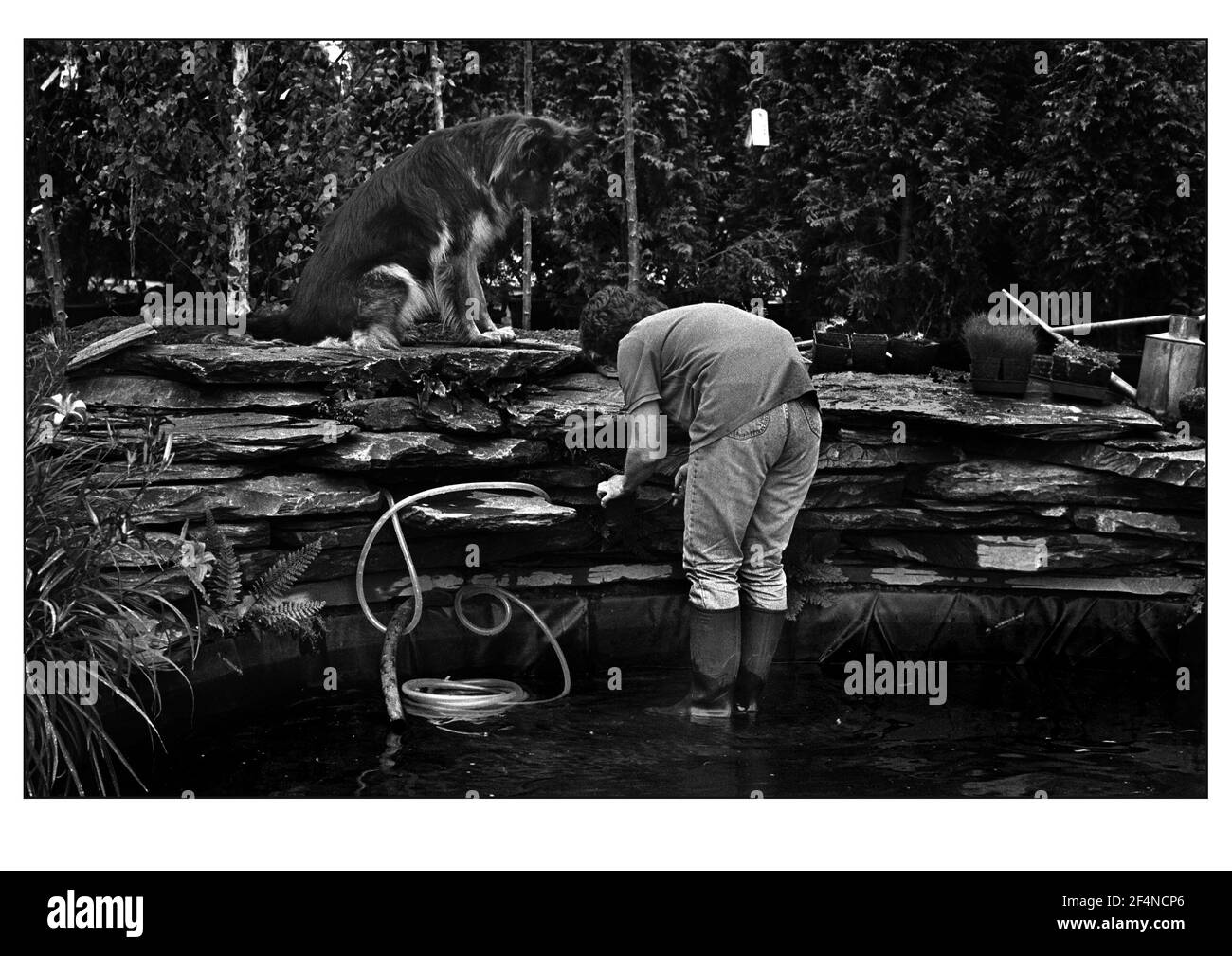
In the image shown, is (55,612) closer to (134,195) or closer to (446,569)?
(446,569)

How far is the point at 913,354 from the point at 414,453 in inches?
113

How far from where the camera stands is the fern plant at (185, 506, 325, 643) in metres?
4.66

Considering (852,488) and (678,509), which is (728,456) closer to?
(678,509)

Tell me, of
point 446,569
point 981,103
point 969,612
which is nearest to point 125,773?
point 446,569

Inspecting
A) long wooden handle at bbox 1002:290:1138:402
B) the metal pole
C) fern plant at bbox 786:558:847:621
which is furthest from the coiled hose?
the metal pole

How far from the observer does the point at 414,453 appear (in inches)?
212

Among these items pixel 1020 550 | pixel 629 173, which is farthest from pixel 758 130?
pixel 1020 550

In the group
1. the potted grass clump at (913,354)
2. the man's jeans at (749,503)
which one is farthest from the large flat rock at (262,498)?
the potted grass clump at (913,354)

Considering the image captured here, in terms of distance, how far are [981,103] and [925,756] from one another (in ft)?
11.1

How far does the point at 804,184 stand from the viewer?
258 inches

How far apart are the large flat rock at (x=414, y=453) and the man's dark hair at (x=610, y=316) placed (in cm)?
69

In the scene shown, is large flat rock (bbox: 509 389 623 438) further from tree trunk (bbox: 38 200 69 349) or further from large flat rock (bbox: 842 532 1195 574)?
tree trunk (bbox: 38 200 69 349)

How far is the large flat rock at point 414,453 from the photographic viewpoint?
5.29 metres

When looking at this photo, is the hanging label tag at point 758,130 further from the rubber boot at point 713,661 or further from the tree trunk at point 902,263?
the rubber boot at point 713,661
